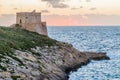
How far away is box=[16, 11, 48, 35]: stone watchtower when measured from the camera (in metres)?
104

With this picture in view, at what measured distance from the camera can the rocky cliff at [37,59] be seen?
56844mm

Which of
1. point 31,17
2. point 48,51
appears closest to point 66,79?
point 48,51

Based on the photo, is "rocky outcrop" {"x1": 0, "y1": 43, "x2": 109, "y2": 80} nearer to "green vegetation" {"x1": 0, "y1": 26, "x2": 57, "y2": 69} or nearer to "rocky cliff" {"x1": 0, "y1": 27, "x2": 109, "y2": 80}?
"rocky cliff" {"x1": 0, "y1": 27, "x2": 109, "y2": 80}

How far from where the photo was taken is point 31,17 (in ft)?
343

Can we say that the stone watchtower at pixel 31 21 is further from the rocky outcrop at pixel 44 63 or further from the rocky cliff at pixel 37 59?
the rocky outcrop at pixel 44 63

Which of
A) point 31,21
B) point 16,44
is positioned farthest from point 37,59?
point 31,21

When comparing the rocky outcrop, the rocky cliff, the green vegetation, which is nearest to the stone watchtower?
the green vegetation

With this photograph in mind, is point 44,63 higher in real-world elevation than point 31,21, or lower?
lower

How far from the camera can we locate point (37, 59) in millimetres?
68250

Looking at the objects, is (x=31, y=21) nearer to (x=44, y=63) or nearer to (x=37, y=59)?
(x=37, y=59)

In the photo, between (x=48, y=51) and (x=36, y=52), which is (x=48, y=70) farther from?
(x=48, y=51)

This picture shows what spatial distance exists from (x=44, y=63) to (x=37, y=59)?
1581 millimetres

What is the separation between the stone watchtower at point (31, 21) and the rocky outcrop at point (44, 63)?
1515cm

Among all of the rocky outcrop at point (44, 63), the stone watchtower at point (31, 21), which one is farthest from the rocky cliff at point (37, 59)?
the stone watchtower at point (31, 21)
